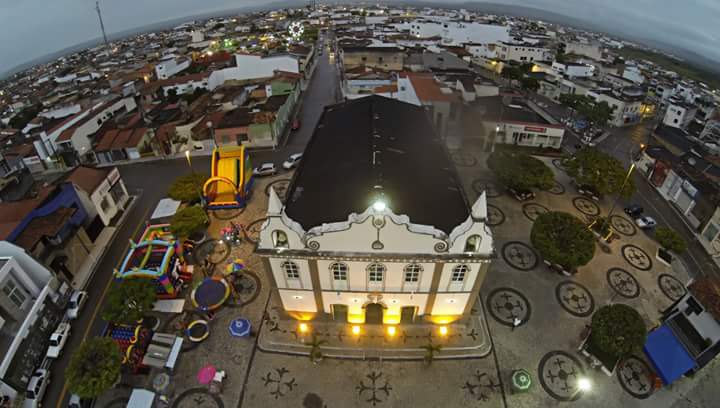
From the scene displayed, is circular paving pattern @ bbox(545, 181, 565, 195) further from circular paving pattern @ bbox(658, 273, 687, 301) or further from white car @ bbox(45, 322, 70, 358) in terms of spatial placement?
white car @ bbox(45, 322, 70, 358)

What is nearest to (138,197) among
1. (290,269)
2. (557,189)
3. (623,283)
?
(290,269)

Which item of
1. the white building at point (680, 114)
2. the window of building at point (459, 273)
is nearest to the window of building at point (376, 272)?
the window of building at point (459, 273)

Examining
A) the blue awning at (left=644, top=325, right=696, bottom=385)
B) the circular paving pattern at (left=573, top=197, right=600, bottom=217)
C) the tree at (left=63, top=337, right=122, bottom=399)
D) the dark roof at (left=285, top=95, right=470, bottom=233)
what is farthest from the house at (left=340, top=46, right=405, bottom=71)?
the tree at (left=63, top=337, right=122, bottom=399)

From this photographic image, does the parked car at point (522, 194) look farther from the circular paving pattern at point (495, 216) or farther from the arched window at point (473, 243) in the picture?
the arched window at point (473, 243)

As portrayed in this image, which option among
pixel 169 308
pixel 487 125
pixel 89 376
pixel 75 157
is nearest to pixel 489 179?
pixel 487 125

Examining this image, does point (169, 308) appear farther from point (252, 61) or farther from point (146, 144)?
point (252, 61)

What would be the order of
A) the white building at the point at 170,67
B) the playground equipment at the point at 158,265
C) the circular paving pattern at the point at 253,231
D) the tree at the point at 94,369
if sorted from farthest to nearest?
1. the white building at the point at 170,67
2. the circular paving pattern at the point at 253,231
3. the playground equipment at the point at 158,265
4. the tree at the point at 94,369

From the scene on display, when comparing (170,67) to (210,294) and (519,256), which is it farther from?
(519,256)
